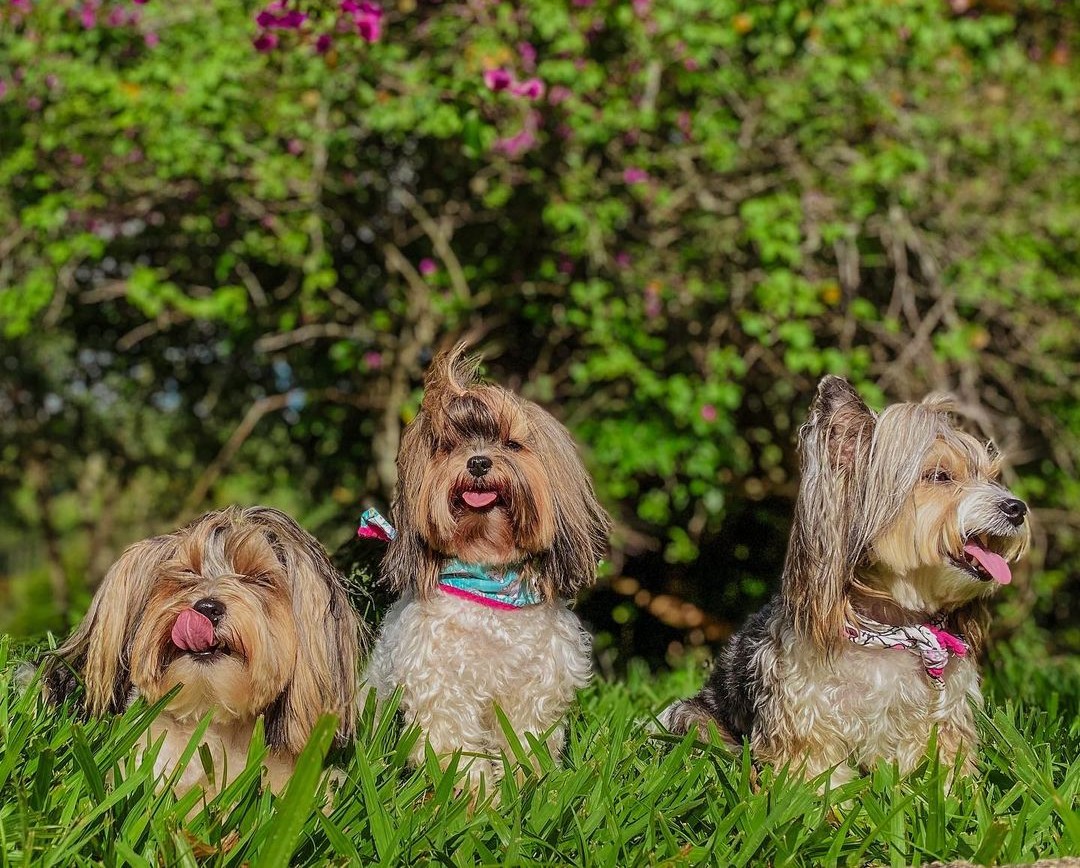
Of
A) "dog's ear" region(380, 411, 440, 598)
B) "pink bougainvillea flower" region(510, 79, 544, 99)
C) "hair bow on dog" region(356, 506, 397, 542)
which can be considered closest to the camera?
"dog's ear" region(380, 411, 440, 598)

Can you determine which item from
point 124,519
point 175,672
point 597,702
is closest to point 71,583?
point 124,519

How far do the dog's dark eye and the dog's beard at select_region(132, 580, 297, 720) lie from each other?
176 cm

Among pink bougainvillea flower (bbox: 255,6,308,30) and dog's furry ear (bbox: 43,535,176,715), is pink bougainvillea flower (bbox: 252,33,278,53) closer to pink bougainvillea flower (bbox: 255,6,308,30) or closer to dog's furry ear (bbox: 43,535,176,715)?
pink bougainvillea flower (bbox: 255,6,308,30)

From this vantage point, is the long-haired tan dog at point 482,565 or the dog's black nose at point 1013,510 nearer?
the dog's black nose at point 1013,510

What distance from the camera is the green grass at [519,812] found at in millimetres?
2559

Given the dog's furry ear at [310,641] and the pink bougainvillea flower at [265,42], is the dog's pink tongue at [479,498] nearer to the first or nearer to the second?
the dog's furry ear at [310,641]

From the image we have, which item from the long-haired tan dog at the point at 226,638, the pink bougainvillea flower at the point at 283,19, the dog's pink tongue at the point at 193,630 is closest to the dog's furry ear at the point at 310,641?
the long-haired tan dog at the point at 226,638

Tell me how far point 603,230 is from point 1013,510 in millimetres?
3361

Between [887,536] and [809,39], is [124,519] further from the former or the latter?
[887,536]

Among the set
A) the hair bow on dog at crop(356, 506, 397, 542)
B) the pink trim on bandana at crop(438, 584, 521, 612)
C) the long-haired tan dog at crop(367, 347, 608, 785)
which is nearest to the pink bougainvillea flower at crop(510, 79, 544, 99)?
the long-haired tan dog at crop(367, 347, 608, 785)

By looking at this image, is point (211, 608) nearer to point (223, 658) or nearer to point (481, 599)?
point (223, 658)

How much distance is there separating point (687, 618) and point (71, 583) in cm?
717

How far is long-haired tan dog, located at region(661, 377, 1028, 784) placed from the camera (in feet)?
9.91

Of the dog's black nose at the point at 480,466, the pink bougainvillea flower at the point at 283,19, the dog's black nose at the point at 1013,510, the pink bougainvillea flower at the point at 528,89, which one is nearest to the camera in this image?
the dog's black nose at the point at 1013,510
